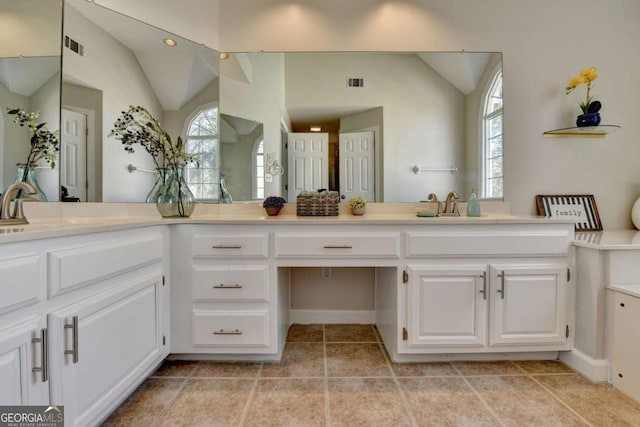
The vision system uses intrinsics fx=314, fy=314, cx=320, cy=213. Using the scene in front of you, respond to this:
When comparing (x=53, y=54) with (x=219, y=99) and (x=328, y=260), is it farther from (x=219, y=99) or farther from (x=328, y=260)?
(x=328, y=260)

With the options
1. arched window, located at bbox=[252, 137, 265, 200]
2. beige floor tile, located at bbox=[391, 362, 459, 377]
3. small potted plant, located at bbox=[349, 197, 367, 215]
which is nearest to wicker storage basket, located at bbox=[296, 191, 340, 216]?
small potted plant, located at bbox=[349, 197, 367, 215]

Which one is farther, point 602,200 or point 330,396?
point 602,200

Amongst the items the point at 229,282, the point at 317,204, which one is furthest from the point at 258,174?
the point at 229,282

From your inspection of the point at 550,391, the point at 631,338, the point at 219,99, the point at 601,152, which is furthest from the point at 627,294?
the point at 219,99

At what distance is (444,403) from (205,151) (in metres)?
2.15

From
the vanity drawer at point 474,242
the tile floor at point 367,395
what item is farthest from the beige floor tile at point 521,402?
the vanity drawer at point 474,242

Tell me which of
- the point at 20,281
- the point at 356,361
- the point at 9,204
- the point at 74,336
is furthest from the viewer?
the point at 356,361

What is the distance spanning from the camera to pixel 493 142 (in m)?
2.33

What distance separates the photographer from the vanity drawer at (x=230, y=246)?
1.79m

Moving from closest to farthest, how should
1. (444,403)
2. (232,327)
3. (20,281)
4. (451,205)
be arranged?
(20,281) < (444,403) < (232,327) < (451,205)

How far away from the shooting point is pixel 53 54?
180cm

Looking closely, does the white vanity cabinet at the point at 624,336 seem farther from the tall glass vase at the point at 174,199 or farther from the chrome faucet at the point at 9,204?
the chrome faucet at the point at 9,204

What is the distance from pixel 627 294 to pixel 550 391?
62 centimetres

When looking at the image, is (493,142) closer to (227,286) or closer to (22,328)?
(227,286)
